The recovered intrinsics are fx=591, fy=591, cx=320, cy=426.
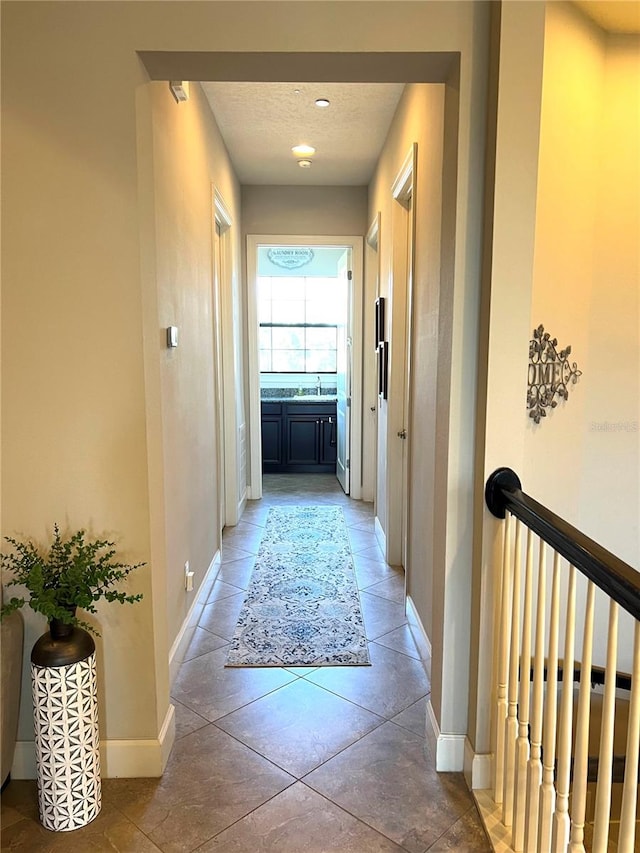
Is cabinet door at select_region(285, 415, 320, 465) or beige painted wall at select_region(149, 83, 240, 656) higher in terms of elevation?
beige painted wall at select_region(149, 83, 240, 656)

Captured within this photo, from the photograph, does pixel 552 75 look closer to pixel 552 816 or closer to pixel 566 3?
pixel 566 3

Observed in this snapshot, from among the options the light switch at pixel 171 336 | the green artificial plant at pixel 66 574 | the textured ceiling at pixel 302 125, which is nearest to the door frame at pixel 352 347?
the textured ceiling at pixel 302 125

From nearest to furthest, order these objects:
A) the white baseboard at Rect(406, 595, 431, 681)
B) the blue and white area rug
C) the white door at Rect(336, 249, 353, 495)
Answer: the white baseboard at Rect(406, 595, 431, 681) < the blue and white area rug < the white door at Rect(336, 249, 353, 495)

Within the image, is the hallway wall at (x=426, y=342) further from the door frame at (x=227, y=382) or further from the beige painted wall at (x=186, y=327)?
the door frame at (x=227, y=382)

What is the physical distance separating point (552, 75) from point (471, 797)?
2.78 m

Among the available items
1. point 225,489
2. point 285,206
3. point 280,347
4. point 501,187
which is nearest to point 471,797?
point 501,187

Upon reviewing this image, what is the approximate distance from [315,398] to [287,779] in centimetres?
513

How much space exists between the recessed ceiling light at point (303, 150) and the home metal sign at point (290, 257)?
2682 millimetres

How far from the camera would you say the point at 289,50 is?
1.67 m

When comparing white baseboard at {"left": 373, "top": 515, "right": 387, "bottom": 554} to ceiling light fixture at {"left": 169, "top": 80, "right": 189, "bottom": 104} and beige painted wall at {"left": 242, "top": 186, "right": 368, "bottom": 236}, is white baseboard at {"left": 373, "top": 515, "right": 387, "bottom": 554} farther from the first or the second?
ceiling light fixture at {"left": 169, "top": 80, "right": 189, "bottom": 104}

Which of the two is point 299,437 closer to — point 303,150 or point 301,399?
point 301,399

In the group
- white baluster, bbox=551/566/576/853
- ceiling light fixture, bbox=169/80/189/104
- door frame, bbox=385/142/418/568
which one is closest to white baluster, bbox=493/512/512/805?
white baluster, bbox=551/566/576/853

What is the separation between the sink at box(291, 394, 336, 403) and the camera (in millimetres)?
6633

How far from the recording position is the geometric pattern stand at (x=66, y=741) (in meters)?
1.69
